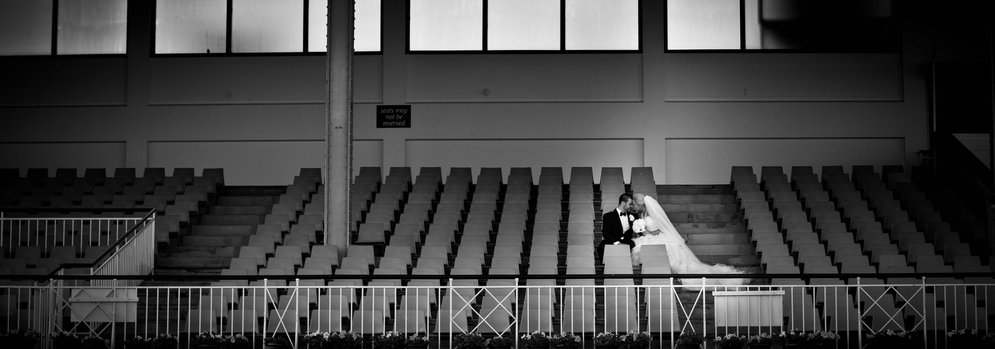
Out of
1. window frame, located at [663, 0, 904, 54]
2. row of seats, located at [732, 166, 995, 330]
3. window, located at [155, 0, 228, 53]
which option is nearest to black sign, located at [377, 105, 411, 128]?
window, located at [155, 0, 228, 53]

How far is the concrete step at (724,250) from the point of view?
51.1 ft

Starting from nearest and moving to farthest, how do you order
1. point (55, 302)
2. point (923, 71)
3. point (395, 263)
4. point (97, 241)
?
point (55, 302) < point (395, 263) < point (97, 241) < point (923, 71)

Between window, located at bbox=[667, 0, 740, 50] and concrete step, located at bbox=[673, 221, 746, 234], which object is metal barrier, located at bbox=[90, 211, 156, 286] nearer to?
concrete step, located at bbox=[673, 221, 746, 234]

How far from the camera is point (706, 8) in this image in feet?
62.7

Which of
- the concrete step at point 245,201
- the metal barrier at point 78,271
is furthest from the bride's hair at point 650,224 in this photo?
the metal barrier at point 78,271

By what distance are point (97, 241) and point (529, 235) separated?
18.4 ft

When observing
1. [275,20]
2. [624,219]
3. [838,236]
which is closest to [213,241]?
[275,20]

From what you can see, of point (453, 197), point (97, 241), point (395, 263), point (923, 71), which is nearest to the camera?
point (395, 263)

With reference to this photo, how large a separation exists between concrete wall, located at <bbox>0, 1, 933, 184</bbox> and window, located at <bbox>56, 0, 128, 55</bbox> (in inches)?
10.4

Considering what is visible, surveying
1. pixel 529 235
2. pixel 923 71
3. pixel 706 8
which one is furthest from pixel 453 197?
pixel 923 71

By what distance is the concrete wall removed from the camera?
61.9ft

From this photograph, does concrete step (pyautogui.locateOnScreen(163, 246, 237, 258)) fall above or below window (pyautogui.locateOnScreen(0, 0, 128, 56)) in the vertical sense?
below

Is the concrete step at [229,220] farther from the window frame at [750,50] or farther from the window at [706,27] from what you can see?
the window at [706,27]

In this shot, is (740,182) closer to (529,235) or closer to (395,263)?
(529,235)
